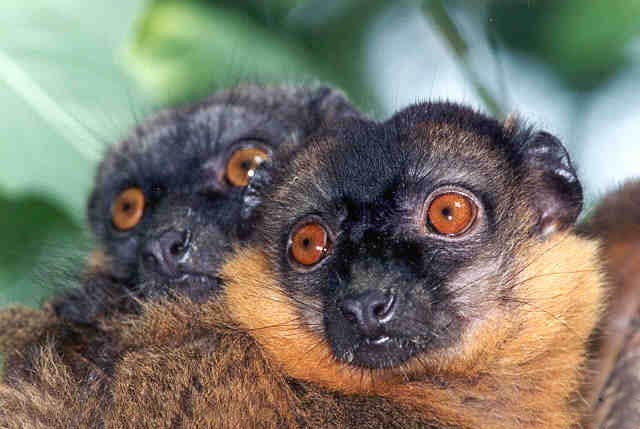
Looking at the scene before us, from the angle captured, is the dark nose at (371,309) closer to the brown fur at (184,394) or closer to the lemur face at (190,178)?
the brown fur at (184,394)

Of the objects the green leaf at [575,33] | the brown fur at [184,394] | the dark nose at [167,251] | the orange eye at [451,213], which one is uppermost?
the green leaf at [575,33]

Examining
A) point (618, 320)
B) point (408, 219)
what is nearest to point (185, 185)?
point (408, 219)

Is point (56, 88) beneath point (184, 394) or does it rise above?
above

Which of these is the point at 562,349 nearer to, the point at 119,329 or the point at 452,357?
the point at 452,357

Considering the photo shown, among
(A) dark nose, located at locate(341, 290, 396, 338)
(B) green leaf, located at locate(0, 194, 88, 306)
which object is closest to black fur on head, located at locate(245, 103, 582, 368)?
(A) dark nose, located at locate(341, 290, 396, 338)

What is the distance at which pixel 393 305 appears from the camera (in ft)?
9.23

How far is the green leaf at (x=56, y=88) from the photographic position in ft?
14.2

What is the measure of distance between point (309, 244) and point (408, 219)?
1.23ft

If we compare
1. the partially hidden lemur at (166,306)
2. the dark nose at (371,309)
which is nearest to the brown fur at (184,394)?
the partially hidden lemur at (166,306)

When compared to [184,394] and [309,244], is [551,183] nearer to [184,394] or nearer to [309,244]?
[309,244]

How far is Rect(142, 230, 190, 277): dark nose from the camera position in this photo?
11.5ft

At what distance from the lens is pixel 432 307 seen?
293cm

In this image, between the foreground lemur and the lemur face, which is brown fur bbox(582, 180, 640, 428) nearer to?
the foreground lemur

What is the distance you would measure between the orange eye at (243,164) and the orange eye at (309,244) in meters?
0.66
